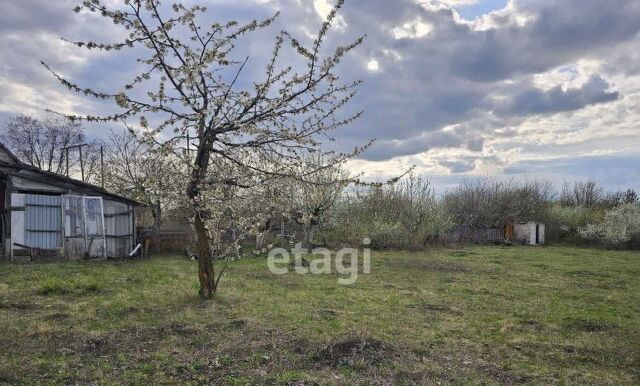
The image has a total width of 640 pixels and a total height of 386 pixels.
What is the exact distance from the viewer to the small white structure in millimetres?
27109

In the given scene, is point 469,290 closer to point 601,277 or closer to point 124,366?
point 601,277

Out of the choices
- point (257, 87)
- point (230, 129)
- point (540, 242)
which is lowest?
point (540, 242)

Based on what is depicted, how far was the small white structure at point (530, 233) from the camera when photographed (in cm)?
2711

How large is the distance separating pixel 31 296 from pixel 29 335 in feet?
8.80

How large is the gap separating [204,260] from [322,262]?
743 centimetres

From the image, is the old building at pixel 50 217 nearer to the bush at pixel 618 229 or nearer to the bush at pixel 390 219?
the bush at pixel 390 219

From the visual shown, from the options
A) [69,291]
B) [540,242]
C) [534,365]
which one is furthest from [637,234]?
[69,291]

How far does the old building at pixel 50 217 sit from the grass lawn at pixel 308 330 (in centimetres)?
190

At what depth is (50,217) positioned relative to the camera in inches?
517

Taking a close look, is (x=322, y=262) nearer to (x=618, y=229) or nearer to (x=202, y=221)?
(x=202, y=221)

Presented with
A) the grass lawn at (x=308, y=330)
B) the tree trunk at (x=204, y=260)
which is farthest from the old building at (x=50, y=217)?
the tree trunk at (x=204, y=260)

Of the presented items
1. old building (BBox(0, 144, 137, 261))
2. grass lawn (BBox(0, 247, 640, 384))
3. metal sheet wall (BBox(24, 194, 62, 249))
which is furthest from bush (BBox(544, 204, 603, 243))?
metal sheet wall (BBox(24, 194, 62, 249))

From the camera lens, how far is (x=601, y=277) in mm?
12289

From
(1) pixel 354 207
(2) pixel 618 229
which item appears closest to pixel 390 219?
(1) pixel 354 207
